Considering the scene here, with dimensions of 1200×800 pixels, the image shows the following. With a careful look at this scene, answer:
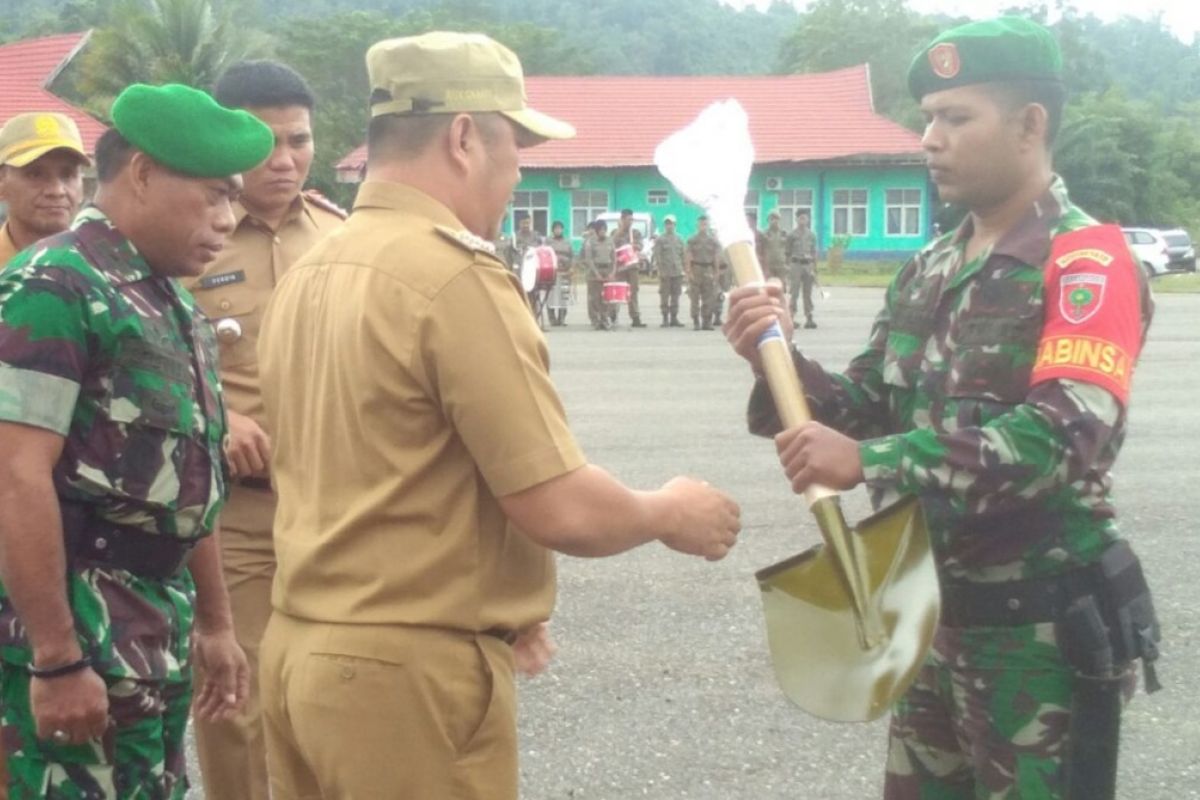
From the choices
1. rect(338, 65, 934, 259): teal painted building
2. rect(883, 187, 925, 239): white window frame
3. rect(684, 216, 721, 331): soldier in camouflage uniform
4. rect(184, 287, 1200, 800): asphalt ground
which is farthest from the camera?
rect(883, 187, 925, 239): white window frame

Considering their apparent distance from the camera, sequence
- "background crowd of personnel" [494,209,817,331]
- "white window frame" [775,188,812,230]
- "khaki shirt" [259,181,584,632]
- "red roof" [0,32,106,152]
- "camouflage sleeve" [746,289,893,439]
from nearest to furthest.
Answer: "khaki shirt" [259,181,584,632] < "camouflage sleeve" [746,289,893,439] < "background crowd of personnel" [494,209,817,331] < "red roof" [0,32,106,152] < "white window frame" [775,188,812,230]

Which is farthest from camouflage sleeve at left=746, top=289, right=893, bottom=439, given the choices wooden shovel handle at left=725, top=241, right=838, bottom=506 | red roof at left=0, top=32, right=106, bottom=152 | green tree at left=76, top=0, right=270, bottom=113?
green tree at left=76, top=0, right=270, bottom=113

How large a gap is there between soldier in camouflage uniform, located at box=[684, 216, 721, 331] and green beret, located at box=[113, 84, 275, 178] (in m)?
19.8

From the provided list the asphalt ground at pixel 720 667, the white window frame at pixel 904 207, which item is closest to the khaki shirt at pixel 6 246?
the asphalt ground at pixel 720 667

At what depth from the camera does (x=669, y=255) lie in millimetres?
23969

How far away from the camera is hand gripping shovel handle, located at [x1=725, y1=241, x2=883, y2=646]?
265cm

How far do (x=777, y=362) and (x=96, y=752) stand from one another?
1.45m

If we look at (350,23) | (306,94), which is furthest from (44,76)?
(306,94)

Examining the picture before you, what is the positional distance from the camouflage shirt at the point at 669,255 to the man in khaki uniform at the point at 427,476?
21.3 m

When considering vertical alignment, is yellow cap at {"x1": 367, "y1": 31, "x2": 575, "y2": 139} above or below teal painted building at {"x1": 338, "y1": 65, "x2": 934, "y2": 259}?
above

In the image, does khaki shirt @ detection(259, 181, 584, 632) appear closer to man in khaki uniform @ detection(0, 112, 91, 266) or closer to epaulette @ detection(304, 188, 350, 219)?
epaulette @ detection(304, 188, 350, 219)

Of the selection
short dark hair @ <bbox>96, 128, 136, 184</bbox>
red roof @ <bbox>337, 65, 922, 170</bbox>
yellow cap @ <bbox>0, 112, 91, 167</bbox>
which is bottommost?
red roof @ <bbox>337, 65, 922, 170</bbox>

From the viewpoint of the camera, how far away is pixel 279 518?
2.55m

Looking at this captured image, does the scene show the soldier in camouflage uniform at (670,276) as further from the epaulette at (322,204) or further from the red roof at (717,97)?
the red roof at (717,97)
